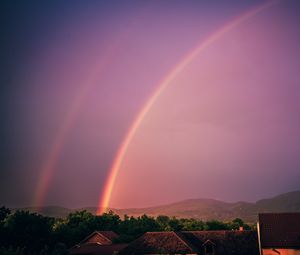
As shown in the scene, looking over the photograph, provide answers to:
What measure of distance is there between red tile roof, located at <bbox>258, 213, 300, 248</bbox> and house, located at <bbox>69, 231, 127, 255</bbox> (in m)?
20.4

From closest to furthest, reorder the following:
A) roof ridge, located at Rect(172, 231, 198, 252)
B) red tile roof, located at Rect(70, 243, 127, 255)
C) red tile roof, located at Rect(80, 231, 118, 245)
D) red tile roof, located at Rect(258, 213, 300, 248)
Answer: red tile roof, located at Rect(258, 213, 300, 248) → roof ridge, located at Rect(172, 231, 198, 252) → red tile roof, located at Rect(70, 243, 127, 255) → red tile roof, located at Rect(80, 231, 118, 245)

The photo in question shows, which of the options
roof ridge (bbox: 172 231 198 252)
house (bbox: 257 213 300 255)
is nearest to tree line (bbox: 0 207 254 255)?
roof ridge (bbox: 172 231 198 252)

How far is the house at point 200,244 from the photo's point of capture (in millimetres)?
57469

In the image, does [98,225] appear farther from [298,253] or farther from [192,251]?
[298,253]

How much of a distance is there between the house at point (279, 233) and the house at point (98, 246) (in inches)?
787

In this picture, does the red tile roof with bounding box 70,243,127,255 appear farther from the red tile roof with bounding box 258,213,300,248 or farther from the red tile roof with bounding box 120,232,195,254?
the red tile roof with bounding box 258,213,300,248

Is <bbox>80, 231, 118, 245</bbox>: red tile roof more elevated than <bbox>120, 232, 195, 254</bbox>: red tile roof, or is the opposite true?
<bbox>80, 231, 118, 245</bbox>: red tile roof

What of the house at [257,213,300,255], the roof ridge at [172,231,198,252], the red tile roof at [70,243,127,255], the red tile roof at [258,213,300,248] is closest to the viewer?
the house at [257,213,300,255]

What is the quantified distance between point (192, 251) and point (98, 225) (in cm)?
4435

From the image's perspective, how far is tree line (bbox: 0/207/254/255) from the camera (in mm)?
59844

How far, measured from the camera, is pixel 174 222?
4043 inches

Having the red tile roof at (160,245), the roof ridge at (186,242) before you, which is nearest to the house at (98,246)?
the red tile roof at (160,245)

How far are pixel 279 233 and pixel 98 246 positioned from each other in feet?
101

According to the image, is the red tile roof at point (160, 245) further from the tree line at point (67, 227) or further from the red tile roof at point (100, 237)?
the red tile roof at point (100, 237)
